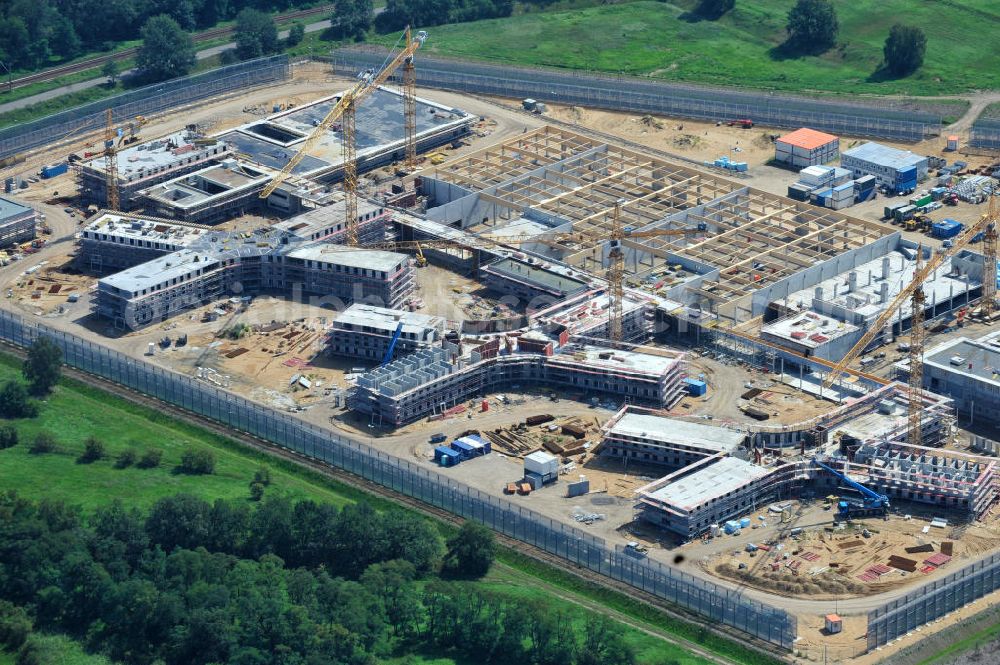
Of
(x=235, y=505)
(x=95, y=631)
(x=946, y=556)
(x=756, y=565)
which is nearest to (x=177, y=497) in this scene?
(x=235, y=505)

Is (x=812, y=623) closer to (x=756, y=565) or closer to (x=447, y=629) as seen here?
(x=756, y=565)

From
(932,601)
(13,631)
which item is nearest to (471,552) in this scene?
(13,631)

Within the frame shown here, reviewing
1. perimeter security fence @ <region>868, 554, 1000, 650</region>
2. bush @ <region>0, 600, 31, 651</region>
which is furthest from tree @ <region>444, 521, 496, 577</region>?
bush @ <region>0, 600, 31, 651</region>

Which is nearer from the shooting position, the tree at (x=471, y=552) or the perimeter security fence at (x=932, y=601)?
the perimeter security fence at (x=932, y=601)

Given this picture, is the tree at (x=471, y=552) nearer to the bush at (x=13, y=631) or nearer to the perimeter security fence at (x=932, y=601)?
the perimeter security fence at (x=932, y=601)

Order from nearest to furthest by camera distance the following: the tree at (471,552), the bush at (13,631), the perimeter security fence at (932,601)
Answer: the bush at (13,631) → the perimeter security fence at (932,601) → the tree at (471,552)

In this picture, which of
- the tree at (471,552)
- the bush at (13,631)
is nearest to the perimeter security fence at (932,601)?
the tree at (471,552)
